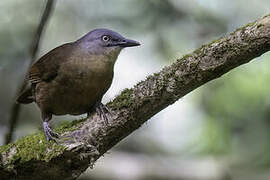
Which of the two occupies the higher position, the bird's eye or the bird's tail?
the bird's eye

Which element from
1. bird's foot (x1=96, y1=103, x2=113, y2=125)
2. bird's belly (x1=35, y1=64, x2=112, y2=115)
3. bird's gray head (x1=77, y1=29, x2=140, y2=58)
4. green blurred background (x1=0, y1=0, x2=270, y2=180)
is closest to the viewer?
bird's foot (x1=96, y1=103, x2=113, y2=125)

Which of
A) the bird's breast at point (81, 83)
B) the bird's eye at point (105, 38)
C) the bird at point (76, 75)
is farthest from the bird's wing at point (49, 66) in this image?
the bird's eye at point (105, 38)

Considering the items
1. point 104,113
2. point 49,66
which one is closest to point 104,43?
point 49,66

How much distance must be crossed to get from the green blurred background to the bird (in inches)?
59.2

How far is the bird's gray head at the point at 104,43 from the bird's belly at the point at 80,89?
1.09 ft

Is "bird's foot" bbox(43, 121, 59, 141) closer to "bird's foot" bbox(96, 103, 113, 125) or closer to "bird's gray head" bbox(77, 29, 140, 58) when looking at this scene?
"bird's foot" bbox(96, 103, 113, 125)

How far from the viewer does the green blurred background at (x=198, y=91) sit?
5.88m

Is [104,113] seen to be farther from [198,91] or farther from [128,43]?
[198,91]

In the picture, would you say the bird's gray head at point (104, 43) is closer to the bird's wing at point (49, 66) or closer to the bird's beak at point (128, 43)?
the bird's beak at point (128, 43)

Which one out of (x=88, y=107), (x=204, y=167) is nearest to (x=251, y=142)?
(x=204, y=167)

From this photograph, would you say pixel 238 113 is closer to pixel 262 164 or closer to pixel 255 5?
pixel 262 164

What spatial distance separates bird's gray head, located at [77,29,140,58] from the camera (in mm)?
4391

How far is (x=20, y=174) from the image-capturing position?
3.41 m

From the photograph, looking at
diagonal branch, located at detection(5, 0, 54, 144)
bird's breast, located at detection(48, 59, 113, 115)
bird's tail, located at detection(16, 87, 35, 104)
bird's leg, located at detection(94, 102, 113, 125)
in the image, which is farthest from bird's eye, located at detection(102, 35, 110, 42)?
bird's leg, located at detection(94, 102, 113, 125)
